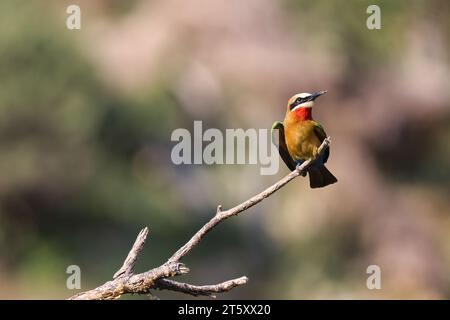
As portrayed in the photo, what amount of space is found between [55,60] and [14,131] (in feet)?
2.75

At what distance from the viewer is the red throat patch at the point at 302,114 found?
327 centimetres

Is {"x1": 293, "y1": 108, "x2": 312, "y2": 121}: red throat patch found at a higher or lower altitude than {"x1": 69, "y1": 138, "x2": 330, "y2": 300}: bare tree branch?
higher

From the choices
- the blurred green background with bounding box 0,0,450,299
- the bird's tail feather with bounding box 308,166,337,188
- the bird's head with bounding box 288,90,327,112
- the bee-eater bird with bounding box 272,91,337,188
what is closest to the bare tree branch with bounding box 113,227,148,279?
the bee-eater bird with bounding box 272,91,337,188

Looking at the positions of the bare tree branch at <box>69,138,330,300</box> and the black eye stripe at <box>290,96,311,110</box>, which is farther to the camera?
the black eye stripe at <box>290,96,311,110</box>

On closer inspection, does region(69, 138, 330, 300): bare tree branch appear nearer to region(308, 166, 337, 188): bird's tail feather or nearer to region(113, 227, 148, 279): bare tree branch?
region(113, 227, 148, 279): bare tree branch

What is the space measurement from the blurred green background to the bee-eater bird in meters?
5.13

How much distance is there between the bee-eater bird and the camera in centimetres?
314

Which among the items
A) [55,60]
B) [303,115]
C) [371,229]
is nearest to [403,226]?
[371,229]

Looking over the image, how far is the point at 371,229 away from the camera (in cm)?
970

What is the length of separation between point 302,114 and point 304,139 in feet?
A: 0.49

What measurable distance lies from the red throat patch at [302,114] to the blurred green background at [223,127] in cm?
512

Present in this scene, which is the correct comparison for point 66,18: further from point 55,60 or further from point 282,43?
point 282,43

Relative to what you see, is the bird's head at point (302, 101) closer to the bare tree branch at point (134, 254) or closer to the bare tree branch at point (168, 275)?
the bare tree branch at point (168, 275)

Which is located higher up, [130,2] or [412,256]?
[130,2]
